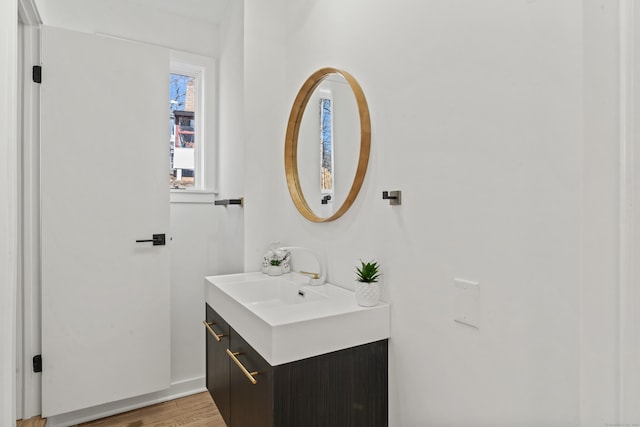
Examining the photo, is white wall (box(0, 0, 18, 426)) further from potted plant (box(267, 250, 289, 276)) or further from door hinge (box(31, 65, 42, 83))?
potted plant (box(267, 250, 289, 276))

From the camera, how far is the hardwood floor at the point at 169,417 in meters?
2.13

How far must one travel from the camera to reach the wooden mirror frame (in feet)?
4.79

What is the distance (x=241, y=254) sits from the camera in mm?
2139

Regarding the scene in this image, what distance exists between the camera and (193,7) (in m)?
2.44

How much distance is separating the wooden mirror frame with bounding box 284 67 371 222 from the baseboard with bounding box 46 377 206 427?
156cm

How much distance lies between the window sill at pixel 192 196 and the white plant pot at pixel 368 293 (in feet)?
5.39

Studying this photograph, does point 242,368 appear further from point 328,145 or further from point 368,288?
point 328,145

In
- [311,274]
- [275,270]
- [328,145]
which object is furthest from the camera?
[275,270]

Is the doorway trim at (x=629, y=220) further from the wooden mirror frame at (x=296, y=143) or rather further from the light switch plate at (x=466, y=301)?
the wooden mirror frame at (x=296, y=143)

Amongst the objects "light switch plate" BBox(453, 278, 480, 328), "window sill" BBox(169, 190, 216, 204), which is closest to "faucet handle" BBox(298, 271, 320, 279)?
"light switch plate" BBox(453, 278, 480, 328)

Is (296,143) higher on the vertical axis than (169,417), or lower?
higher

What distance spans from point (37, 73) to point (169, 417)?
2086 millimetres

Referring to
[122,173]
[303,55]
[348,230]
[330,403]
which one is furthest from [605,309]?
[122,173]

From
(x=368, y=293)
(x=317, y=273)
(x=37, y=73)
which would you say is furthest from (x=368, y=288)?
(x=37, y=73)
